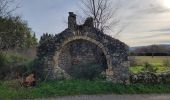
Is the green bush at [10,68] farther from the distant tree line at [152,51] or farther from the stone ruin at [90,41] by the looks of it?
the distant tree line at [152,51]

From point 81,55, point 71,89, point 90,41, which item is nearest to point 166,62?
point 81,55

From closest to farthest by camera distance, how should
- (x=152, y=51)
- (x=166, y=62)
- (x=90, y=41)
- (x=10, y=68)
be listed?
(x=90, y=41), (x=10, y=68), (x=166, y=62), (x=152, y=51)

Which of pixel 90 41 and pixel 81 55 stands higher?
pixel 90 41

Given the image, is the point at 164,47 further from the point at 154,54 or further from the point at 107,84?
the point at 107,84

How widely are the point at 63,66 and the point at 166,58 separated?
1519 centimetres

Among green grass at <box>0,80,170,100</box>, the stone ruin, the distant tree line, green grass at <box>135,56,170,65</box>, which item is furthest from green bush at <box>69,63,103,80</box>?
the distant tree line

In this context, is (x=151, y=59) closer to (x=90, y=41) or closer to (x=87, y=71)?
(x=87, y=71)

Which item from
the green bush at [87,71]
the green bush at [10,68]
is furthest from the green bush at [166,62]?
the green bush at [10,68]

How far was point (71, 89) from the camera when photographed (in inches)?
770

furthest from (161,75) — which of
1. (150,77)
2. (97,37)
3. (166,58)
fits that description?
(166,58)

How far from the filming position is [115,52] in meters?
22.3

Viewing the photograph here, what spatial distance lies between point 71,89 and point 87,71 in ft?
13.1

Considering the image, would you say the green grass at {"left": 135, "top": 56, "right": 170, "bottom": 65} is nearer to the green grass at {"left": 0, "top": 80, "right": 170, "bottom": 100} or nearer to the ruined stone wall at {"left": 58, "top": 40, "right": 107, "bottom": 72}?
the ruined stone wall at {"left": 58, "top": 40, "right": 107, "bottom": 72}

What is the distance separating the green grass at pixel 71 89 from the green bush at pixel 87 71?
1832 millimetres
